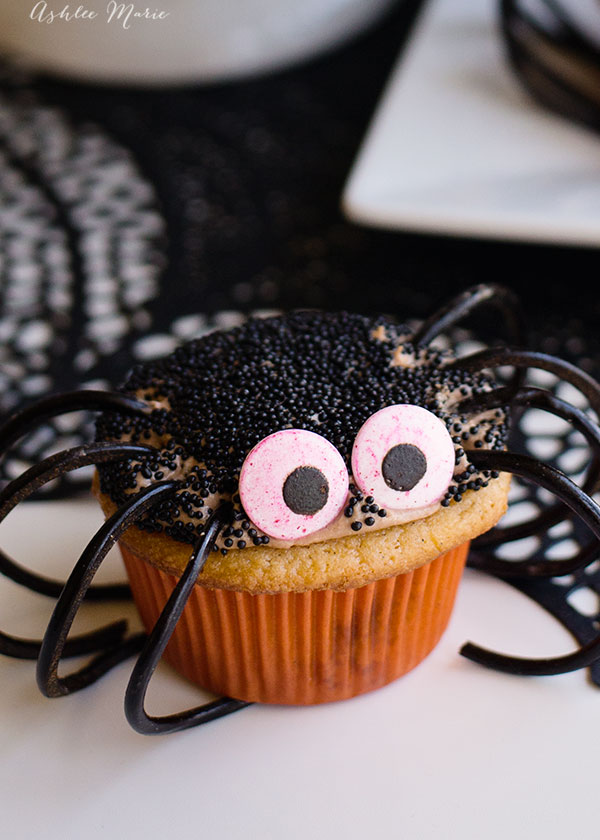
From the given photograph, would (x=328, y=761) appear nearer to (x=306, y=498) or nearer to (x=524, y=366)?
(x=306, y=498)

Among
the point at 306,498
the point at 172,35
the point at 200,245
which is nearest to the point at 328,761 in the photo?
the point at 306,498

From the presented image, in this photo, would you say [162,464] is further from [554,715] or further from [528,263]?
[528,263]

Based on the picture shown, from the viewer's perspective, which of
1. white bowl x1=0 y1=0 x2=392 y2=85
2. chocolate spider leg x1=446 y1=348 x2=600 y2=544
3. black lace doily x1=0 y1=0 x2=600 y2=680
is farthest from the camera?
white bowl x1=0 y1=0 x2=392 y2=85

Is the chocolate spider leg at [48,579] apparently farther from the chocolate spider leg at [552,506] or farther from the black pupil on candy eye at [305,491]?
the chocolate spider leg at [552,506]

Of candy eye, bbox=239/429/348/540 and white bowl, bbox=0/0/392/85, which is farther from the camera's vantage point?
white bowl, bbox=0/0/392/85

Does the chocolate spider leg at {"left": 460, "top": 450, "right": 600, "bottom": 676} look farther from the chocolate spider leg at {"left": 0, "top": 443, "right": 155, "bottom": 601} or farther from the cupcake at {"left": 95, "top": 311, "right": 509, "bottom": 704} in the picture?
the chocolate spider leg at {"left": 0, "top": 443, "right": 155, "bottom": 601}

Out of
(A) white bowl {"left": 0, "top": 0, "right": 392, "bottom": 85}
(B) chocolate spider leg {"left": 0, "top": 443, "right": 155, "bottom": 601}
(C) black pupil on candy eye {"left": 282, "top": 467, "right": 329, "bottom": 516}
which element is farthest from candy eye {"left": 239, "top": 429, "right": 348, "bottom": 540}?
(A) white bowl {"left": 0, "top": 0, "right": 392, "bottom": 85}

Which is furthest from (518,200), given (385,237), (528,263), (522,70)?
(522,70)
